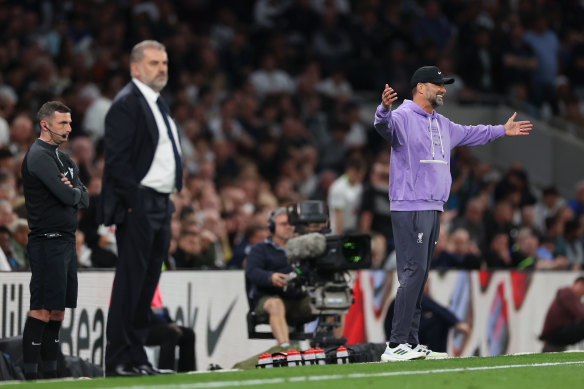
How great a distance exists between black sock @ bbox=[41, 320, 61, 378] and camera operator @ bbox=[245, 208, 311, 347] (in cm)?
267

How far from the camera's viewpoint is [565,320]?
47.4 ft

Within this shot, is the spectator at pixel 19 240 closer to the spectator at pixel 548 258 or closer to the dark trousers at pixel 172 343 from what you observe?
the dark trousers at pixel 172 343

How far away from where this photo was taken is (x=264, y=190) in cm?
1636

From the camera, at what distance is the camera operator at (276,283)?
11391mm

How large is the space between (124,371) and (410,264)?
270cm

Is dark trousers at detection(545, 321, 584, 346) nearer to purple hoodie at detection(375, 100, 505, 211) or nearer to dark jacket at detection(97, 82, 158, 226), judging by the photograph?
purple hoodie at detection(375, 100, 505, 211)

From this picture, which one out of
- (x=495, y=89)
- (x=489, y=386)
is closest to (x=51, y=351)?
(x=489, y=386)

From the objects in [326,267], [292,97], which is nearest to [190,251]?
[326,267]

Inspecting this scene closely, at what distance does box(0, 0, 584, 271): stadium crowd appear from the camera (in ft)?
47.8

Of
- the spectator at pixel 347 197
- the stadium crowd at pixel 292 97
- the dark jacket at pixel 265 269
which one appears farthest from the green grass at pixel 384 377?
the spectator at pixel 347 197

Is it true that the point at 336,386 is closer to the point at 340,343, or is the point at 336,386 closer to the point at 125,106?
the point at 125,106

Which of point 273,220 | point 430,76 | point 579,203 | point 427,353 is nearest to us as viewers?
point 427,353

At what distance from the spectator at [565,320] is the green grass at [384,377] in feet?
16.2

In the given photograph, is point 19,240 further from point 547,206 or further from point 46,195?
point 547,206
